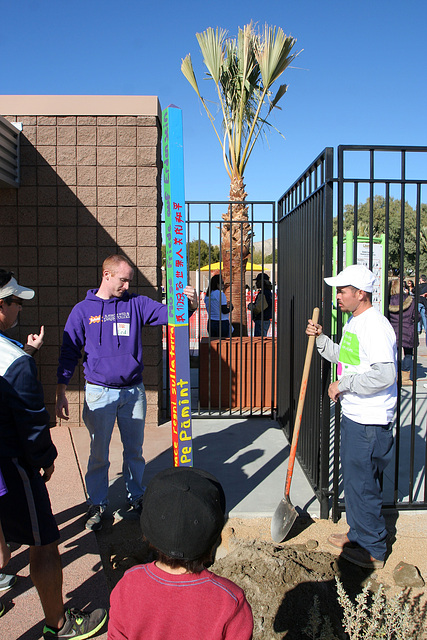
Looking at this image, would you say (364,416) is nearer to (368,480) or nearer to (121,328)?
(368,480)

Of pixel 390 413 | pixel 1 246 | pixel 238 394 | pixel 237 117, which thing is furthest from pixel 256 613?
pixel 237 117

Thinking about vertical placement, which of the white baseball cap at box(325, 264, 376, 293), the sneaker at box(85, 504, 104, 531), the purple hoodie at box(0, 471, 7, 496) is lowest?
the sneaker at box(85, 504, 104, 531)

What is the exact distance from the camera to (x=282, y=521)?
3484mm

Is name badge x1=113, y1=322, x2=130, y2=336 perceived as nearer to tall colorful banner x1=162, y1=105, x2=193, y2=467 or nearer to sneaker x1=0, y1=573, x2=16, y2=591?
tall colorful banner x1=162, y1=105, x2=193, y2=467

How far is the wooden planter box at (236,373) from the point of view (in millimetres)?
6582

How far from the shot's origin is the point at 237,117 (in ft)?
41.4

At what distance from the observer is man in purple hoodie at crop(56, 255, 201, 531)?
3633 millimetres

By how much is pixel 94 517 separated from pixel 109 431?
614 mm

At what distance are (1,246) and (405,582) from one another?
16.9 feet

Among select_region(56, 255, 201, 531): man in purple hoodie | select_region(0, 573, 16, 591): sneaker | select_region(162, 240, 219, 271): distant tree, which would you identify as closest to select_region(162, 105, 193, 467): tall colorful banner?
select_region(56, 255, 201, 531): man in purple hoodie

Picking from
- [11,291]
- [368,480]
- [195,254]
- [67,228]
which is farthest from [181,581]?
[195,254]

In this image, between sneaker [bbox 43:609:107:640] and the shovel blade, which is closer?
sneaker [bbox 43:609:107:640]

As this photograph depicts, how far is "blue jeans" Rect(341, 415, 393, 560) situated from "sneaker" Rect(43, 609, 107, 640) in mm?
1653

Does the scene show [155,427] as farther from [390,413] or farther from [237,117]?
[237,117]
